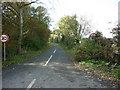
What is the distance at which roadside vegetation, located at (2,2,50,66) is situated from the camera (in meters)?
13.8

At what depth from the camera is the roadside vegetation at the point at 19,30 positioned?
13.8 metres

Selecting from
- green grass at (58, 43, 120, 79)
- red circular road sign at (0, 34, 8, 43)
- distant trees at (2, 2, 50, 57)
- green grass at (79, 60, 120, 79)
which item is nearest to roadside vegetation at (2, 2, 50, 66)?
distant trees at (2, 2, 50, 57)

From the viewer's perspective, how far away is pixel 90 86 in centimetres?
578

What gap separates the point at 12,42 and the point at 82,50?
7.57 metres

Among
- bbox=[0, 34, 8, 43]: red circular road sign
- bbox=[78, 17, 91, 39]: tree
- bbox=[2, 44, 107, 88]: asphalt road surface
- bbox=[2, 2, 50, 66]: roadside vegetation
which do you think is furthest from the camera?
bbox=[78, 17, 91, 39]: tree

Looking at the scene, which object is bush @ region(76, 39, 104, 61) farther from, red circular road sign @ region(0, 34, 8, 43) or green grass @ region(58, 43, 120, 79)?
red circular road sign @ region(0, 34, 8, 43)

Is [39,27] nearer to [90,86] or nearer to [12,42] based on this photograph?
[12,42]

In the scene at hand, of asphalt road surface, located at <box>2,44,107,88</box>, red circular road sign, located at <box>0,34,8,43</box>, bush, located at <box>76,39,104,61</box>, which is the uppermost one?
red circular road sign, located at <box>0,34,8,43</box>

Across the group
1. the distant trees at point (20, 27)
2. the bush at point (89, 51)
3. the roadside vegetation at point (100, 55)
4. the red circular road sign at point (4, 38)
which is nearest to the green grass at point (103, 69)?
the roadside vegetation at point (100, 55)

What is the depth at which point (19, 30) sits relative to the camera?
19.0m

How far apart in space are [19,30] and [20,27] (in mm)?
510

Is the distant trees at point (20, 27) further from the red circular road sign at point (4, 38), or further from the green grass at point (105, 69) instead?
the green grass at point (105, 69)

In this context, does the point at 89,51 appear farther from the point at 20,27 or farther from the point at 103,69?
the point at 20,27

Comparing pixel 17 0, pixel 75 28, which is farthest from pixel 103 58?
pixel 75 28
